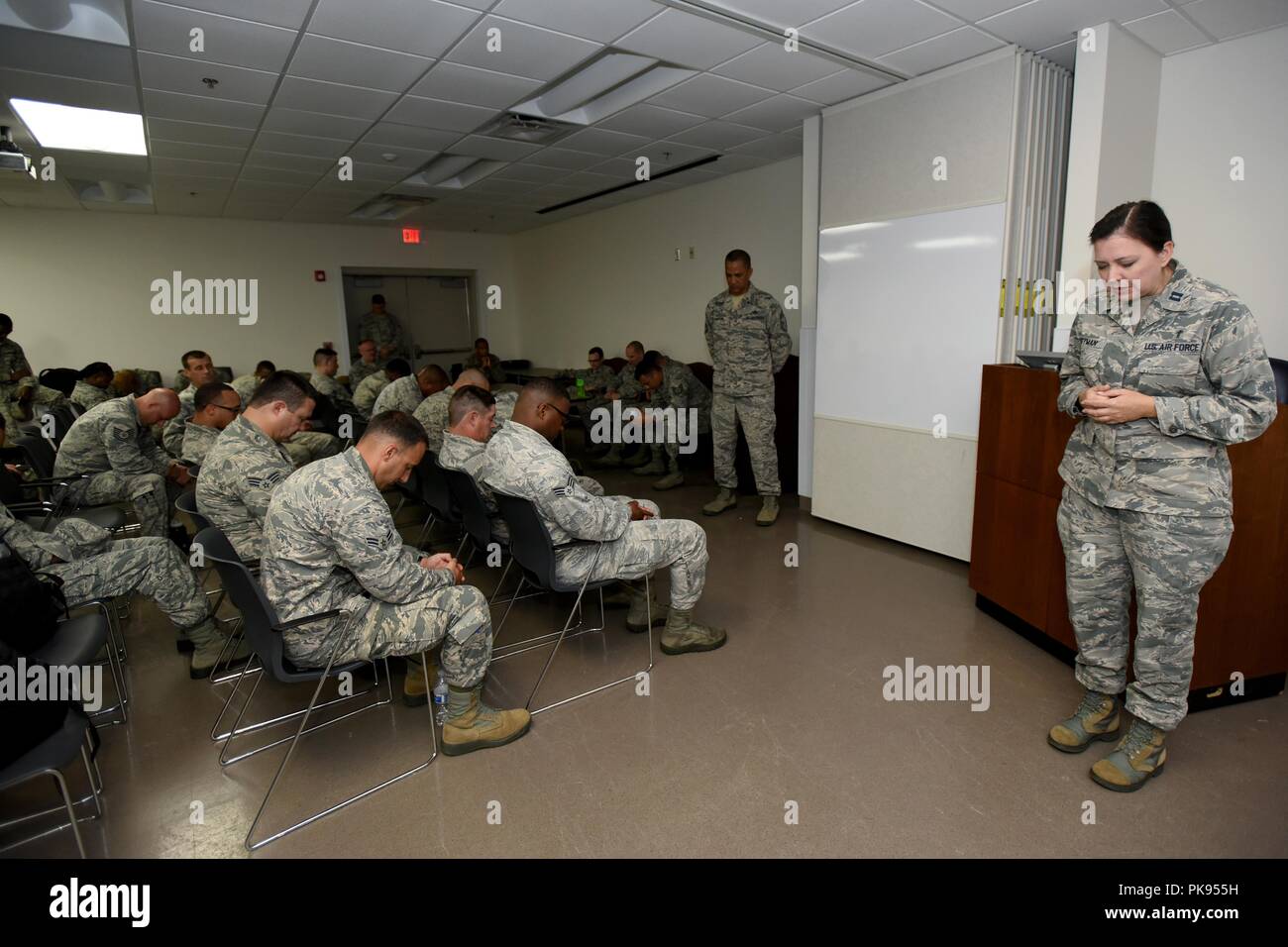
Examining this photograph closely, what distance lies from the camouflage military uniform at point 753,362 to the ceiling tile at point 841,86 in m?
1.27

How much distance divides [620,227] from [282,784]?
747cm

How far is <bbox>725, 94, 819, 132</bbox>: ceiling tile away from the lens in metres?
4.54

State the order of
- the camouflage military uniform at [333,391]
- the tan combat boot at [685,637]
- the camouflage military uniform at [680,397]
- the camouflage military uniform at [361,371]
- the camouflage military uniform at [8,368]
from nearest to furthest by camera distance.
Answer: the tan combat boot at [685,637], the camouflage military uniform at [680,397], the camouflage military uniform at [333,391], the camouflage military uniform at [8,368], the camouflage military uniform at [361,371]

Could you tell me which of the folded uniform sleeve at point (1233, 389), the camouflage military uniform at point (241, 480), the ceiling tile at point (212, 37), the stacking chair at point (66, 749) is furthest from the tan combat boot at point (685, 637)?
the ceiling tile at point (212, 37)

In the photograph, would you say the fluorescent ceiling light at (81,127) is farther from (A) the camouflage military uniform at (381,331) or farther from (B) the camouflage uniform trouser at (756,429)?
(B) the camouflage uniform trouser at (756,429)

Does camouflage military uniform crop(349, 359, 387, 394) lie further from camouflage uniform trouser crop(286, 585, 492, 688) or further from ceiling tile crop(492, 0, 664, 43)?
camouflage uniform trouser crop(286, 585, 492, 688)

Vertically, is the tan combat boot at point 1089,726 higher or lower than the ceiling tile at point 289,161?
lower

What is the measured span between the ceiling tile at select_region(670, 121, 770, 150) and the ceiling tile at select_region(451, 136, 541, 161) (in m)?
1.22

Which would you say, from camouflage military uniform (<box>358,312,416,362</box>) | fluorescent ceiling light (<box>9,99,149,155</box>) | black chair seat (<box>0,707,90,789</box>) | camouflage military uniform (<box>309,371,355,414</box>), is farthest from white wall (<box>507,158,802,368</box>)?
black chair seat (<box>0,707,90,789</box>)

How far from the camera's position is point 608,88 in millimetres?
4195

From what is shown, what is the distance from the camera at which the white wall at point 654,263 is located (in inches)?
252

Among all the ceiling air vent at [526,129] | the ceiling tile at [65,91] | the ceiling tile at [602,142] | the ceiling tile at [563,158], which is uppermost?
the ceiling tile at [563,158]

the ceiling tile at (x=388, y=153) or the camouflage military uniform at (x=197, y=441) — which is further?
the ceiling tile at (x=388, y=153)

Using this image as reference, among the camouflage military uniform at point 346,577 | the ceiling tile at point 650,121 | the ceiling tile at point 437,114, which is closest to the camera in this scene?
the camouflage military uniform at point 346,577
